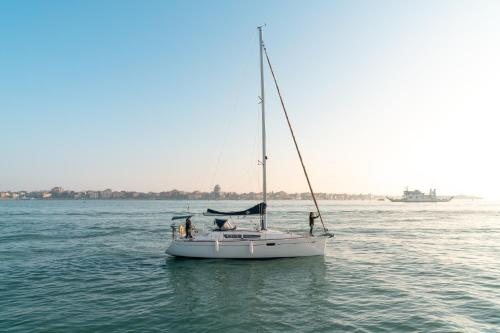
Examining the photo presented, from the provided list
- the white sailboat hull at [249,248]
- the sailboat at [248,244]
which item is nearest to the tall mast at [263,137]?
the sailboat at [248,244]

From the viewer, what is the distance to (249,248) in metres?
26.6

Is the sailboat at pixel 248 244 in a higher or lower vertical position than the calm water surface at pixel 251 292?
higher

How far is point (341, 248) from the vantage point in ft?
112

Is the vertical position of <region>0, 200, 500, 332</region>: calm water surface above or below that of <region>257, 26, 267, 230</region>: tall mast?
below

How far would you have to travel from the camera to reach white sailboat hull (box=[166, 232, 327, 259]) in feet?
87.2

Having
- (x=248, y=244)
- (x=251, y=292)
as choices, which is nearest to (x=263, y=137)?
(x=248, y=244)

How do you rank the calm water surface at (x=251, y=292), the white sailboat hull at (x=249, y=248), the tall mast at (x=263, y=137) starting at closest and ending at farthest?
the calm water surface at (x=251, y=292)
the white sailboat hull at (x=249, y=248)
the tall mast at (x=263, y=137)

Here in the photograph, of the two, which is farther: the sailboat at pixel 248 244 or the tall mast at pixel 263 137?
the tall mast at pixel 263 137

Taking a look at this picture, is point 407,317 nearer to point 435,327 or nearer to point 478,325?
point 435,327

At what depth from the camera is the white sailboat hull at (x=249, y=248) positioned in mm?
26566

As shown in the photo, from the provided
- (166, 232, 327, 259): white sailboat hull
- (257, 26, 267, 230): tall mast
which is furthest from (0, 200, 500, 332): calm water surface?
(257, 26, 267, 230): tall mast

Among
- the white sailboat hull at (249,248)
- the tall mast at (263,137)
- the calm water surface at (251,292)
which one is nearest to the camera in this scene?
the calm water surface at (251,292)

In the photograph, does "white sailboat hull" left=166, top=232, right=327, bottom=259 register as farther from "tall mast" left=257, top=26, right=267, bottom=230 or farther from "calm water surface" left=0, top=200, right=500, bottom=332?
"tall mast" left=257, top=26, right=267, bottom=230

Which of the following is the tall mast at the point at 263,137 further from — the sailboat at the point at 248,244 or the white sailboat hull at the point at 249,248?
the white sailboat hull at the point at 249,248
